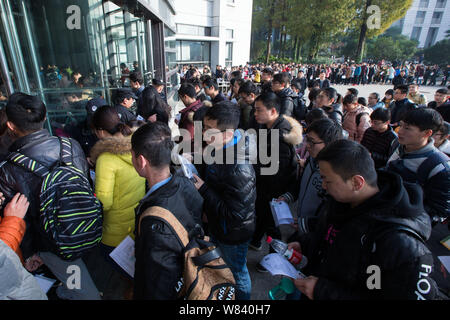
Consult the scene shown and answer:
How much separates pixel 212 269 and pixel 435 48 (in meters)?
54.1

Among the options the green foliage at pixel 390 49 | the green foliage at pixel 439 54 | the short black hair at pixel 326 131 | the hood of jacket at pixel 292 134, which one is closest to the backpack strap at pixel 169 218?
the short black hair at pixel 326 131

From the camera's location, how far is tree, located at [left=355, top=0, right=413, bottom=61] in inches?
904

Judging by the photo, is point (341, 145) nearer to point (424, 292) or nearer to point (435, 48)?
point (424, 292)

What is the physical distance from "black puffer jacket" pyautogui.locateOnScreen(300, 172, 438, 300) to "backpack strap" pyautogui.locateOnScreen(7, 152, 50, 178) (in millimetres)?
1897

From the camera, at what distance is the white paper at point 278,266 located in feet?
4.87

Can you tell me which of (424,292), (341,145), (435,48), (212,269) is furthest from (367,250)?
(435,48)

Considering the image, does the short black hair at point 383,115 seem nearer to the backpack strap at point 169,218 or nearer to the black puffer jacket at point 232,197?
the black puffer jacket at point 232,197

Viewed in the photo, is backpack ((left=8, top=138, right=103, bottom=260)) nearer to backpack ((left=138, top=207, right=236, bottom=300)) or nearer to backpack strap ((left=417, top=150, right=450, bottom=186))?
backpack ((left=138, top=207, right=236, bottom=300))

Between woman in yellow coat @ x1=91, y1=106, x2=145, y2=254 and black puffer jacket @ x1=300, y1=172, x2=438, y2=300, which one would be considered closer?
black puffer jacket @ x1=300, y1=172, x2=438, y2=300

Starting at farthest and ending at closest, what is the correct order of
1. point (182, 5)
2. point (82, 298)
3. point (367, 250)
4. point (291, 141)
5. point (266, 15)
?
point (266, 15) → point (182, 5) → point (291, 141) → point (82, 298) → point (367, 250)

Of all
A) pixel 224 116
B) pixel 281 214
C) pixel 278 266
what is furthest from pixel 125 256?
pixel 224 116

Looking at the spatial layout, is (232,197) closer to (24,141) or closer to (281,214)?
(281,214)

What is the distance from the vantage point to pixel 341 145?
1422 mm

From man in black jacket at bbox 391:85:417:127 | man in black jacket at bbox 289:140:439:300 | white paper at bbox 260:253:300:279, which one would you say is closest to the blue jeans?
white paper at bbox 260:253:300:279
